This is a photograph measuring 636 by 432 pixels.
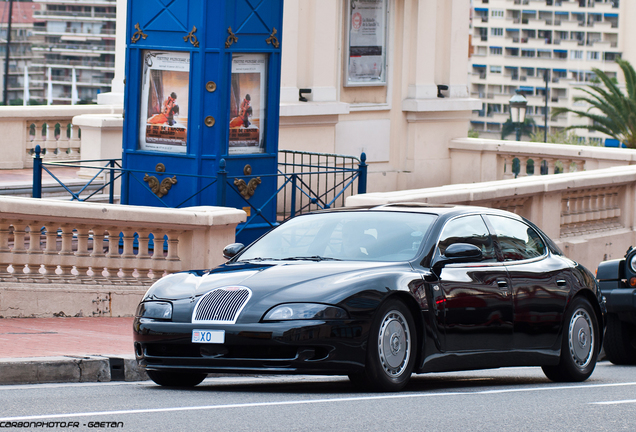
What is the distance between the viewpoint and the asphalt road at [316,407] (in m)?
6.51

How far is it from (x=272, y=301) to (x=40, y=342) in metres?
3.04

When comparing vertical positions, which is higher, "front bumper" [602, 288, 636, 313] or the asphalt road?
"front bumper" [602, 288, 636, 313]

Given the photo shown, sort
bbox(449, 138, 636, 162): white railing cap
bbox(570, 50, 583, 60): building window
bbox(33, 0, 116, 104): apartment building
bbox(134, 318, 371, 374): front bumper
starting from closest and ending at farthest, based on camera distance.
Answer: bbox(134, 318, 371, 374): front bumper
bbox(449, 138, 636, 162): white railing cap
bbox(570, 50, 583, 60): building window
bbox(33, 0, 116, 104): apartment building

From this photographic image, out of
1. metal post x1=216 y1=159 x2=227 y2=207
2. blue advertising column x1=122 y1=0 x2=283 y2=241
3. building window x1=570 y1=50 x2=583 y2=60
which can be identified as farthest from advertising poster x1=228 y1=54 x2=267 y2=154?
building window x1=570 y1=50 x2=583 y2=60

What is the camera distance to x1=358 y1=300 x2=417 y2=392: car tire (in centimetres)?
773

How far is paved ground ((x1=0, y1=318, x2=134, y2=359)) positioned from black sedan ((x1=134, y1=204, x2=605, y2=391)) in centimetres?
140

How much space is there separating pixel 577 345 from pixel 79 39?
19189 centimetres

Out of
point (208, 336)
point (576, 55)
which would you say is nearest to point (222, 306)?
point (208, 336)

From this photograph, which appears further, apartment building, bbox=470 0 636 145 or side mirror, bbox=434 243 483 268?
apartment building, bbox=470 0 636 145

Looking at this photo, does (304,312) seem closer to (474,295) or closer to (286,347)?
(286,347)

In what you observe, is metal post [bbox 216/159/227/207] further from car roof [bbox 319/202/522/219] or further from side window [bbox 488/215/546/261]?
side window [bbox 488/215/546/261]

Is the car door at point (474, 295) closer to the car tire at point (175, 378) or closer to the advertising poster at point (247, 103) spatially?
the car tire at point (175, 378)

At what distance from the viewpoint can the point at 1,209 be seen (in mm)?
11148

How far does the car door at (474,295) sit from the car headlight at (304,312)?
3.30ft
